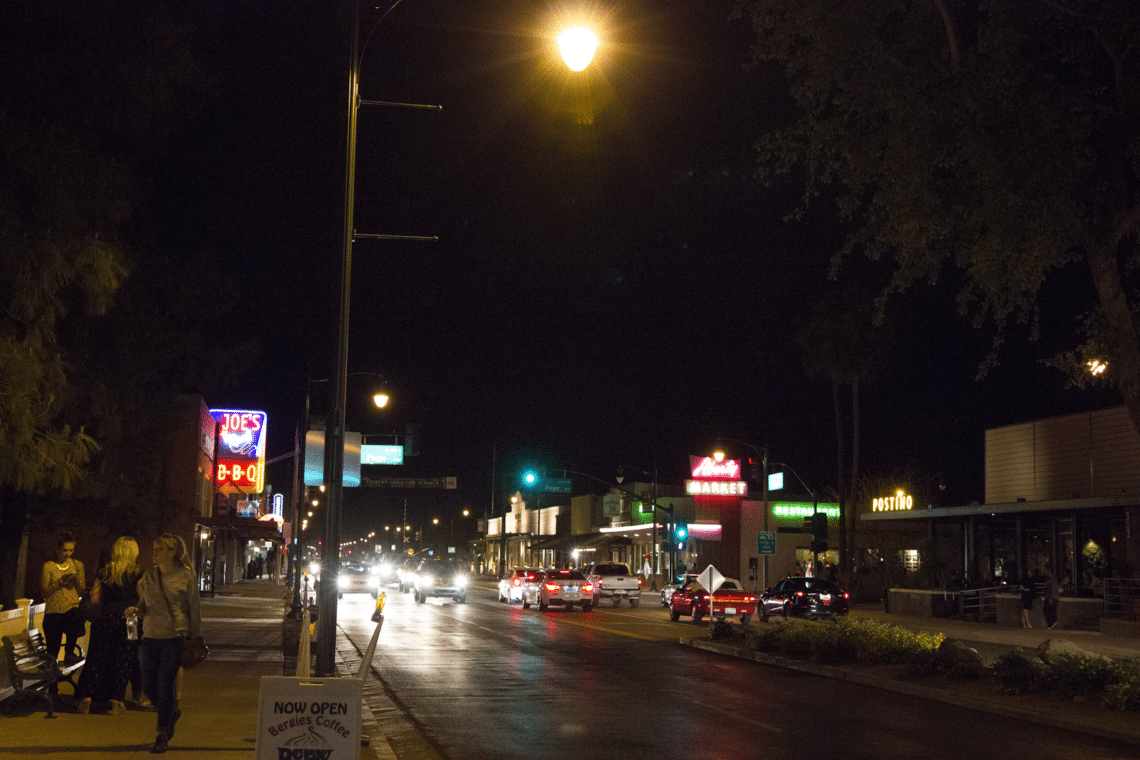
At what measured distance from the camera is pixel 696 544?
6888 centimetres

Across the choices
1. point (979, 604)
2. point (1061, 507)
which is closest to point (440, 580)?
point (979, 604)

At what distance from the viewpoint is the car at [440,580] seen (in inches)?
1903

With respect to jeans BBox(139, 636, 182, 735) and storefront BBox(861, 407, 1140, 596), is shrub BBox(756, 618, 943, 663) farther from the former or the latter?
jeans BBox(139, 636, 182, 735)

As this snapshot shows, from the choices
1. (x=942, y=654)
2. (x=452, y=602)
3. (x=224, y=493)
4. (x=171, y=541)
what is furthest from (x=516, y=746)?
(x=224, y=493)

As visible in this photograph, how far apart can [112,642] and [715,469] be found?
54000mm

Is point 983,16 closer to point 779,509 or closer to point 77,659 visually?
point 77,659

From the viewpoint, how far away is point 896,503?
5250 cm

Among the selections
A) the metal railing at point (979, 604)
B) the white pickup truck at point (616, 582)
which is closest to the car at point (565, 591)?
the white pickup truck at point (616, 582)

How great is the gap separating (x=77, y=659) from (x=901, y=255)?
1183cm

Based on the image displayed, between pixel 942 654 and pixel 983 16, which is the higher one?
pixel 983 16

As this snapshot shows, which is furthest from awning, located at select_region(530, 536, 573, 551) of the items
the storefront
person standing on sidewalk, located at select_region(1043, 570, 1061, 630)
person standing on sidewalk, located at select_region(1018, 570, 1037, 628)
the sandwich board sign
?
the sandwich board sign

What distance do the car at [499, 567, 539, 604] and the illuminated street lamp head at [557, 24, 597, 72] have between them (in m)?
35.6

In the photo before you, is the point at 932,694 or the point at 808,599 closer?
the point at 932,694

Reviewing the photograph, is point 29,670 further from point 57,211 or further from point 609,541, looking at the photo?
point 609,541
